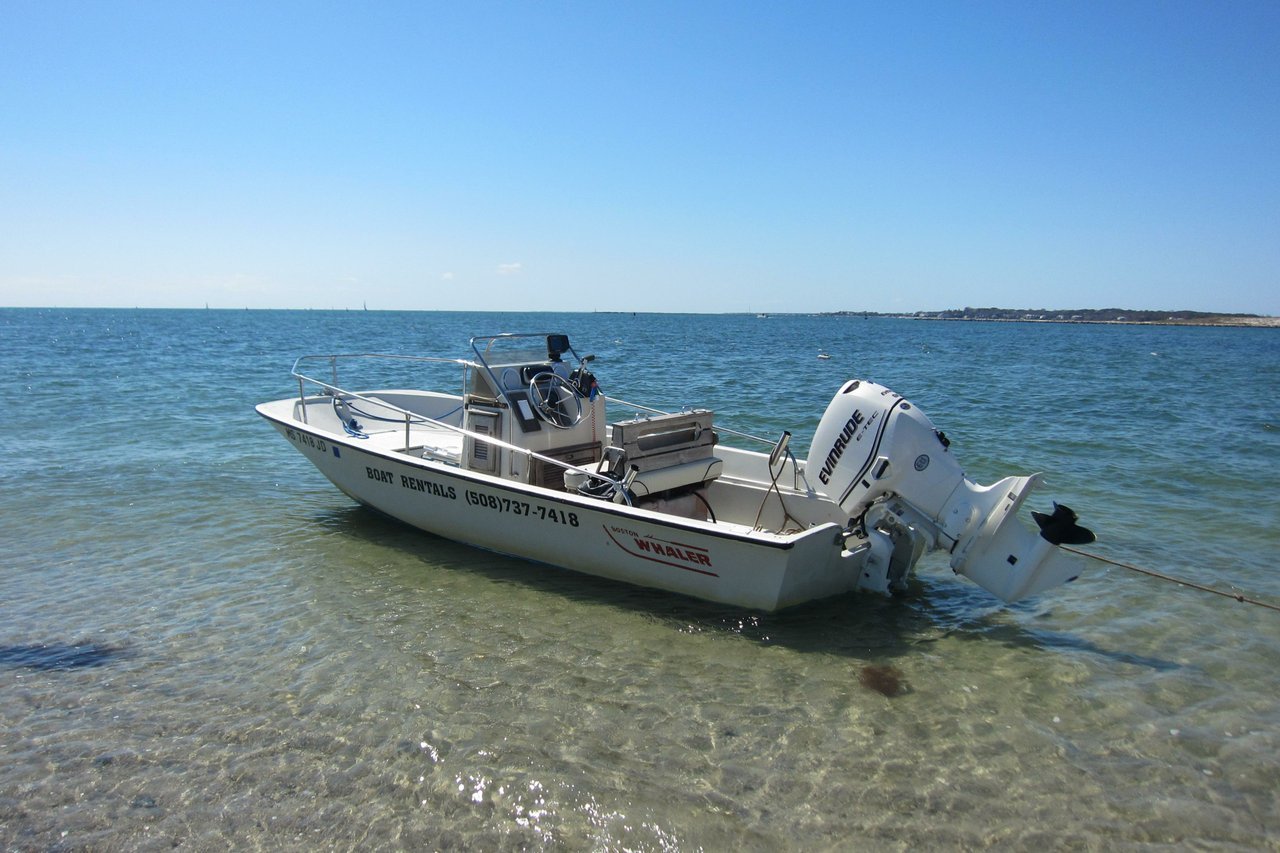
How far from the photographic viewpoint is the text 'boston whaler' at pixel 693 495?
237 inches

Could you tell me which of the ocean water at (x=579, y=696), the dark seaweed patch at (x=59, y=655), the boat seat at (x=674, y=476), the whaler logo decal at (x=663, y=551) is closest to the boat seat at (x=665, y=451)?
the boat seat at (x=674, y=476)

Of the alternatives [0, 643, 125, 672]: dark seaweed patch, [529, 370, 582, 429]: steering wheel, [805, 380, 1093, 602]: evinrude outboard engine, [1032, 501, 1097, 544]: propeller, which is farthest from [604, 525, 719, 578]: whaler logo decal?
[0, 643, 125, 672]: dark seaweed patch

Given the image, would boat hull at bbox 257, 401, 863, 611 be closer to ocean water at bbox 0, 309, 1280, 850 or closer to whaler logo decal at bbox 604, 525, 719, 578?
whaler logo decal at bbox 604, 525, 719, 578

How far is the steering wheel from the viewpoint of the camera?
8.26 m

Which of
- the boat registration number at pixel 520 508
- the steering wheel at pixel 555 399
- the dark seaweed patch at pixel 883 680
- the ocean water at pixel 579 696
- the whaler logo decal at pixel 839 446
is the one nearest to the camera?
the ocean water at pixel 579 696

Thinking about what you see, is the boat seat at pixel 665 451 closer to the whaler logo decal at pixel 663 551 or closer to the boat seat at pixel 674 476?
the boat seat at pixel 674 476

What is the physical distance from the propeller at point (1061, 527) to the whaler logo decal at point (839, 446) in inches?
55.6

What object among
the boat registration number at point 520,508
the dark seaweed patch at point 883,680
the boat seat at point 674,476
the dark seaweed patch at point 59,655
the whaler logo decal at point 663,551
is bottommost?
the dark seaweed patch at point 59,655

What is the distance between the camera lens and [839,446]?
645 cm

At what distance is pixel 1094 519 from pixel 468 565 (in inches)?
281

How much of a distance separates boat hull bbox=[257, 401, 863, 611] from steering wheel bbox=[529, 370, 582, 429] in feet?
3.11

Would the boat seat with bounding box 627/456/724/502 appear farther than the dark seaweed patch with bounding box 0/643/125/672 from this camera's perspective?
Yes

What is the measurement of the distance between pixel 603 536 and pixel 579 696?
1.85 metres

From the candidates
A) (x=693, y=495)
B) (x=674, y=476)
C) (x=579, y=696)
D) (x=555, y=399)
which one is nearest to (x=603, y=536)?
(x=674, y=476)
